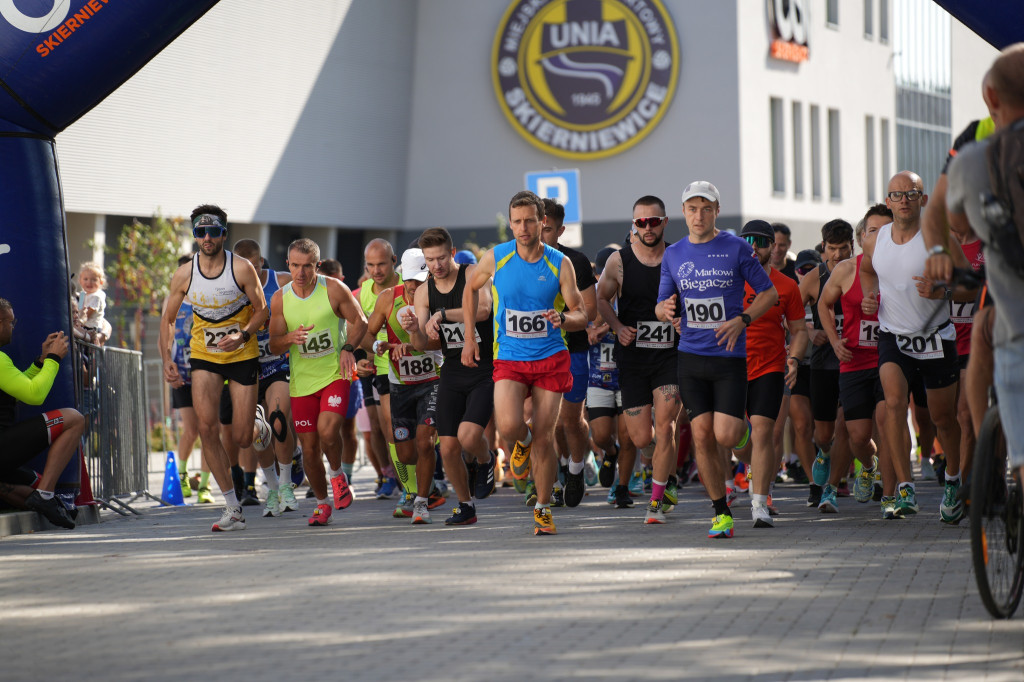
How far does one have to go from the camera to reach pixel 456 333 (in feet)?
36.4

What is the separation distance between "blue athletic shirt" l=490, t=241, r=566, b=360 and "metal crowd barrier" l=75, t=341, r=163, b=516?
3.97 meters

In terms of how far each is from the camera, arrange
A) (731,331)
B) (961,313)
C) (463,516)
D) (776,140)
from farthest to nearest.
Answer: (776,140)
(463,516)
(961,313)
(731,331)

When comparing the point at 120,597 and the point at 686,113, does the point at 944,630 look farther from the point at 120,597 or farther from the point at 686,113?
the point at 686,113

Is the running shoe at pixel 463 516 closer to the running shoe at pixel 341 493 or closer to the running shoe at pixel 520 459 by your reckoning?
the running shoe at pixel 520 459

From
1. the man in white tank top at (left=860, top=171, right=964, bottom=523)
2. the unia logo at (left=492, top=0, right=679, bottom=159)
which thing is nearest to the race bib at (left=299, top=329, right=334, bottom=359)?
the man in white tank top at (left=860, top=171, right=964, bottom=523)

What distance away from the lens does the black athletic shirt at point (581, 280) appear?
1170cm

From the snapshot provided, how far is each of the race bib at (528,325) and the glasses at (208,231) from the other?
2582mm

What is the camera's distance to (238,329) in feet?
38.0

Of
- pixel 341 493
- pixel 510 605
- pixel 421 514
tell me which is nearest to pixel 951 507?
pixel 421 514

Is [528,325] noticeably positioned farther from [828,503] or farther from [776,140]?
[776,140]

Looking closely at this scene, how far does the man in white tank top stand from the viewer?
10.4 metres

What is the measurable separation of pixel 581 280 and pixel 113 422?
4737 millimetres

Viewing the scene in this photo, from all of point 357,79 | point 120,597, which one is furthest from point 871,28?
point 120,597

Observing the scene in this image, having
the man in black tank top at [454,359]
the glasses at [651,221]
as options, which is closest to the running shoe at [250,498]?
the man in black tank top at [454,359]
